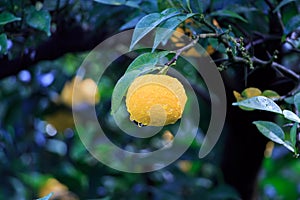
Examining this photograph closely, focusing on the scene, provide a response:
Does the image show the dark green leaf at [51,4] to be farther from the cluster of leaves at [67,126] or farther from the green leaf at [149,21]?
the green leaf at [149,21]

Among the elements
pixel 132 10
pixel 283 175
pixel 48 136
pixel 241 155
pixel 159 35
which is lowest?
pixel 283 175

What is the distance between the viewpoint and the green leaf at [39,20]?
0.95 m

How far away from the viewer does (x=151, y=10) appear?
38.5 inches

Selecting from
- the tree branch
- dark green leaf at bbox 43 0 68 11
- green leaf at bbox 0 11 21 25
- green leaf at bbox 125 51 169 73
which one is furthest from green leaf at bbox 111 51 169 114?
the tree branch

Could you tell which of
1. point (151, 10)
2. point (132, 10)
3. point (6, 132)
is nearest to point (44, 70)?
A: point (6, 132)

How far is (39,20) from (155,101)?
0.35 meters

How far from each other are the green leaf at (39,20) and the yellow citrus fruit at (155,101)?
0.30m

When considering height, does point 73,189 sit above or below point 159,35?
below

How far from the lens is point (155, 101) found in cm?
70

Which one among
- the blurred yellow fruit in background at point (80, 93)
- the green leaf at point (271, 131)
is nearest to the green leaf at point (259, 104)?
the green leaf at point (271, 131)

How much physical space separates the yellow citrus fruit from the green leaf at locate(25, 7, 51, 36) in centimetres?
30

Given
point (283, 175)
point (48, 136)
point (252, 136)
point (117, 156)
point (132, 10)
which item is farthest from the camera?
point (283, 175)

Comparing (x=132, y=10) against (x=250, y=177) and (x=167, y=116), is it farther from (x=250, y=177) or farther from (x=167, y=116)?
(x=250, y=177)

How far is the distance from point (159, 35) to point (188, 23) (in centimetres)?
27
